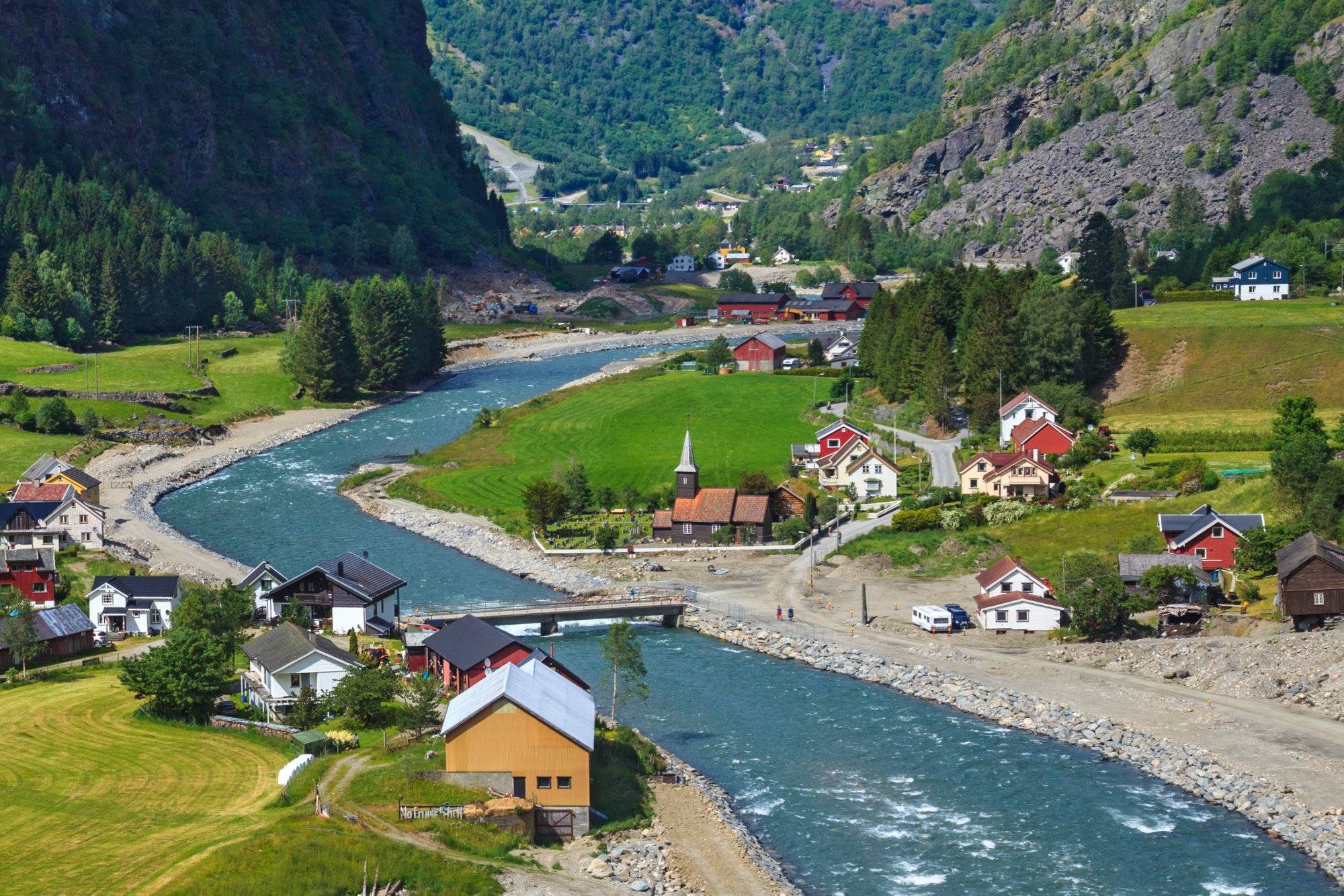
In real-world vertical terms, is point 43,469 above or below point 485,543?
above

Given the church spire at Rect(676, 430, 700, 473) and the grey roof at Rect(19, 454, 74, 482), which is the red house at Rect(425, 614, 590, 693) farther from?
the grey roof at Rect(19, 454, 74, 482)


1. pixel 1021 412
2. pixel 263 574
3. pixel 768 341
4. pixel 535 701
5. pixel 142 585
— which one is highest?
pixel 768 341

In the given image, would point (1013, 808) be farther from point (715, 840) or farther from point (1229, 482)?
point (1229, 482)

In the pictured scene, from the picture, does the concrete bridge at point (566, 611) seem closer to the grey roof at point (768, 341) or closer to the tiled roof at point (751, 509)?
the tiled roof at point (751, 509)

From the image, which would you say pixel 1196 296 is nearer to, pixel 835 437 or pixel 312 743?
pixel 835 437

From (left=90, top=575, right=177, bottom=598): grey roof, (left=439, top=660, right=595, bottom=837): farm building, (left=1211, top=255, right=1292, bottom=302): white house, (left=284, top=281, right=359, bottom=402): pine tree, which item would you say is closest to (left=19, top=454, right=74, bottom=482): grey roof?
(left=90, top=575, right=177, bottom=598): grey roof

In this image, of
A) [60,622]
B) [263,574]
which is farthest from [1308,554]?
[60,622]

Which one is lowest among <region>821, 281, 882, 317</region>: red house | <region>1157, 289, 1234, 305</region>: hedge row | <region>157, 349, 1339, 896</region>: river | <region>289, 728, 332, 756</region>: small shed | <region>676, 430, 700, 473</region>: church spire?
<region>157, 349, 1339, 896</region>: river
